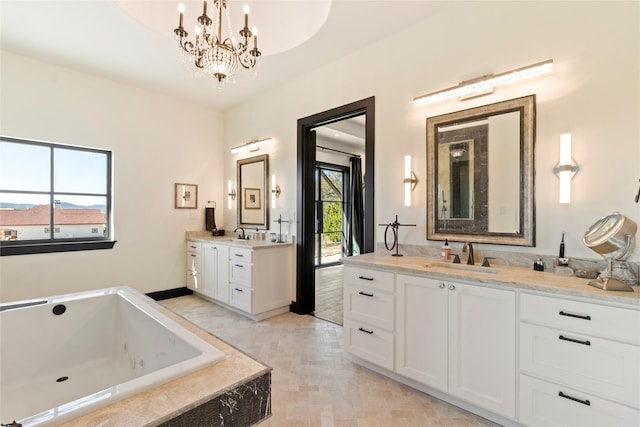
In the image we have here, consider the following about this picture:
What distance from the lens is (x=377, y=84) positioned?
2.86m

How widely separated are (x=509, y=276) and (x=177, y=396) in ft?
6.03

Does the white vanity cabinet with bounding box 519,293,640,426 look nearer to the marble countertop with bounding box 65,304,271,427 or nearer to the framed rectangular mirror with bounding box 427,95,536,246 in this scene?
the framed rectangular mirror with bounding box 427,95,536,246

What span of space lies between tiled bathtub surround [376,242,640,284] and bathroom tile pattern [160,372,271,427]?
5.70ft

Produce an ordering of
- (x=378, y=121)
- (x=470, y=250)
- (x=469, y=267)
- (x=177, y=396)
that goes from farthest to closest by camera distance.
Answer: (x=378, y=121)
(x=470, y=250)
(x=469, y=267)
(x=177, y=396)

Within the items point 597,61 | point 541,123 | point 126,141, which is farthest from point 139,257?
point 597,61

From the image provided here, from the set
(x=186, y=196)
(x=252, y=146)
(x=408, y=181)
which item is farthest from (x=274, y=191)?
(x=408, y=181)

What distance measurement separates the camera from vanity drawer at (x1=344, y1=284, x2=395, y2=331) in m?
2.13

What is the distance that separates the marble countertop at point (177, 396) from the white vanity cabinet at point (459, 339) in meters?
1.19

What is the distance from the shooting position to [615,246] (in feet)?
4.90

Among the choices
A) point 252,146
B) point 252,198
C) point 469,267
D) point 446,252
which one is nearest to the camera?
point 469,267

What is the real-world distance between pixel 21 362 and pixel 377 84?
12.0ft

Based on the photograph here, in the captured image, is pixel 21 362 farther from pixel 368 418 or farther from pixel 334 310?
pixel 334 310

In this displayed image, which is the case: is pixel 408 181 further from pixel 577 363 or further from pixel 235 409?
pixel 235 409

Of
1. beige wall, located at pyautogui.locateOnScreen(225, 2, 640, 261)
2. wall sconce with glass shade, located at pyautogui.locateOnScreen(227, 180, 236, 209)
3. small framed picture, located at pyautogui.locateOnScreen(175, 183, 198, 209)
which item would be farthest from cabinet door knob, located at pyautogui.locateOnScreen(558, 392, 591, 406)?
small framed picture, located at pyautogui.locateOnScreen(175, 183, 198, 209)
